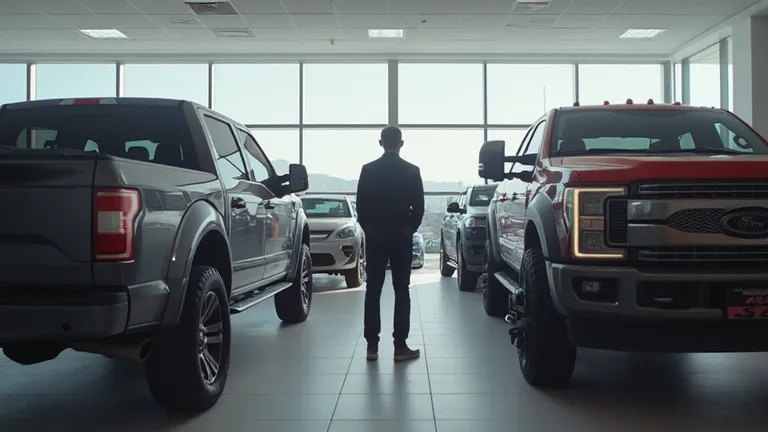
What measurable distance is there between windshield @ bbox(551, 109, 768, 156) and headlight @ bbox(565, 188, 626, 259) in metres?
1.00

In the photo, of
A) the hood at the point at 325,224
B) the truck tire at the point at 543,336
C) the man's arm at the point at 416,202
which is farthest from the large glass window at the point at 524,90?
the truck tire at the point at 543,336

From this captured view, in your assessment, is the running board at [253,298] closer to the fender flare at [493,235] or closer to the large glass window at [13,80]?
the fender flare at [493,235]

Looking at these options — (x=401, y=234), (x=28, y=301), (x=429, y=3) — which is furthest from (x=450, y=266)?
(x=28, y=301)

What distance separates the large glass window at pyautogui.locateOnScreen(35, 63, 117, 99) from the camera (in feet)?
49.5

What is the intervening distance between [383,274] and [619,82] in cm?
1286

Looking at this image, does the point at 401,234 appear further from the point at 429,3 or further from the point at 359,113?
the point at 359,113

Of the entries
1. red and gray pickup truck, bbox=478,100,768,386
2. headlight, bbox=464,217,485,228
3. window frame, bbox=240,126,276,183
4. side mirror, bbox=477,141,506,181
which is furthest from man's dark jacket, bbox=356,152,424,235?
headlight, bbox=464,217,485,228

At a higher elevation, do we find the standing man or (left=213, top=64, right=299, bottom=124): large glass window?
(left=213, top=64, right=299, bottom=124): large glass window

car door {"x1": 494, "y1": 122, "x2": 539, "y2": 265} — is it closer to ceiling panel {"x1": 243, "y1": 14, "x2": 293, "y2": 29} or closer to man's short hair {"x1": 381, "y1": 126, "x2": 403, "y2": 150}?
man's short hair {"x1": 381, "y1": 126, "x2": 403, "y2": 150}

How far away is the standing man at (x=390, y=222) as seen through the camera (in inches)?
170

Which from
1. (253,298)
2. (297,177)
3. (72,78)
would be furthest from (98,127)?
(72,78)

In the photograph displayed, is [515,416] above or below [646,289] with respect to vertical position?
below

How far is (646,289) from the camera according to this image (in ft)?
9.54

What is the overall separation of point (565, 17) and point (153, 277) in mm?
10850
